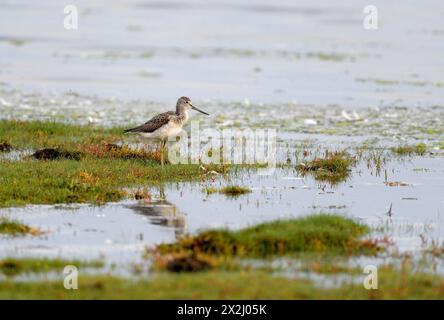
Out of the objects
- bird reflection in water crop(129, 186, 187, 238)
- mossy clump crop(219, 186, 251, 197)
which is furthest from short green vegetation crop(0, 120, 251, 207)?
mossy clump crop(219, 186, 251, 197)

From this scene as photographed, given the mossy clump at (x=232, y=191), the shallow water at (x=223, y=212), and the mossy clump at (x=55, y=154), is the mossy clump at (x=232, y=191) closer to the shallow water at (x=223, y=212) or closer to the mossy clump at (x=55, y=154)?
→ the shallow water at (x=223, y=212)

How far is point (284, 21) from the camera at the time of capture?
61.1 meters

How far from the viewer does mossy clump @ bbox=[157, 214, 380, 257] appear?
1282cm

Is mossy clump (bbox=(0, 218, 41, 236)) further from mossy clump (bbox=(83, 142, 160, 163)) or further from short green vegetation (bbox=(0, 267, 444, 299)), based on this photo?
mossy clump (bbox=(83, 142, 160, 163))

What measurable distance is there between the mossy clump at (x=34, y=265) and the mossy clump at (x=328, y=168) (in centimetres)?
780

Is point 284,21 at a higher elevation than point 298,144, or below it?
higher

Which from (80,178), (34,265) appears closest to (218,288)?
(34,265)

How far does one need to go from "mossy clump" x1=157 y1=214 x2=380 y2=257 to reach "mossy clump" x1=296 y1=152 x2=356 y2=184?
504 cm

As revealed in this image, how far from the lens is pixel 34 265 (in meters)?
12.0

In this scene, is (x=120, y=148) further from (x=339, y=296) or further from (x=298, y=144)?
(x=339, y=296)

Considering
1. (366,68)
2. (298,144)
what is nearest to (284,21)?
(366,68)

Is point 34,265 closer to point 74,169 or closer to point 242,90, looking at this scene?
point 74,169

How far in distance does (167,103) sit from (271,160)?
34.1 feet
